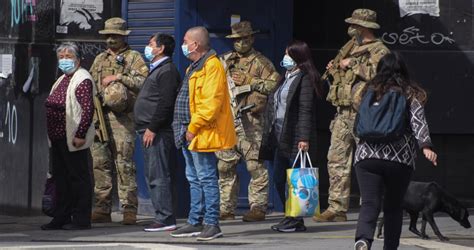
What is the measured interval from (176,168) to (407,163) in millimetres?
3366

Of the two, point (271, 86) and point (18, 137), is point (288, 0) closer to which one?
point (271, 86)

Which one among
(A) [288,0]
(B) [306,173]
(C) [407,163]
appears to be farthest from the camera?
(A) [288,0]

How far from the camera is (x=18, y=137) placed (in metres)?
13.1

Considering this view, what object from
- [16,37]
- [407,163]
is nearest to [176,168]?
[16,37]

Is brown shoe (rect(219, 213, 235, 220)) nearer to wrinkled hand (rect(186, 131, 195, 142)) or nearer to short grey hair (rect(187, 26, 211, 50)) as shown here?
wrinkled hand (rect(186, 131, 195, 142))

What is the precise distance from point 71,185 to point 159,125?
1214 millimetres

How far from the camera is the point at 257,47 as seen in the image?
12.9 m

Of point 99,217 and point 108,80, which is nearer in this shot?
point 108,80

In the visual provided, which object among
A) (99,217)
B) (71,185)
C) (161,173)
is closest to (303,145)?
(161,173)

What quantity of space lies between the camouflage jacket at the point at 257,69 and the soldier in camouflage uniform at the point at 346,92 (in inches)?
21.0

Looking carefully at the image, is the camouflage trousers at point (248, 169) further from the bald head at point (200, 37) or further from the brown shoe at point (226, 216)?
the bald head at point (200, 37)

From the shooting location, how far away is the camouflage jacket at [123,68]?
12.2 meters

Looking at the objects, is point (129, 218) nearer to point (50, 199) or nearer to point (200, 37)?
point (50, 199)

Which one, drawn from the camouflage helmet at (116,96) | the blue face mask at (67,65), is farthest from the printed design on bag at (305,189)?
the blue face mask at (67,65)
